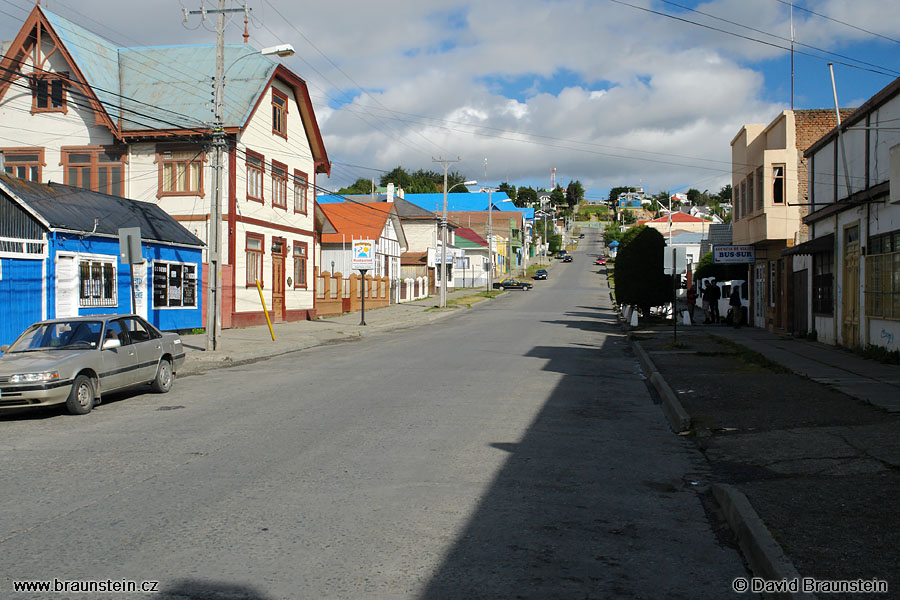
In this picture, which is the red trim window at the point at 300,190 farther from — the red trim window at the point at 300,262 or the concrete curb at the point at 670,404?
the concrete curb at the point at 670,404

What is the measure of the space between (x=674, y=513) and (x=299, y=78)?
1191 inches

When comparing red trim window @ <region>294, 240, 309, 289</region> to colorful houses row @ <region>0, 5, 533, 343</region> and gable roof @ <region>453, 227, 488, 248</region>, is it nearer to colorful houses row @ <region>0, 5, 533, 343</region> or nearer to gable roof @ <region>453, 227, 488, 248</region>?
colorful houses row @ <region>0, 5, 533, 343</region>

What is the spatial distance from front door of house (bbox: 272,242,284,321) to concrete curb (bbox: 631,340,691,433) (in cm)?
1889

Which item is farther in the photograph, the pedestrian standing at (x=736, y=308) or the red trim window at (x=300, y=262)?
the red trim window at (x=300, y=262)

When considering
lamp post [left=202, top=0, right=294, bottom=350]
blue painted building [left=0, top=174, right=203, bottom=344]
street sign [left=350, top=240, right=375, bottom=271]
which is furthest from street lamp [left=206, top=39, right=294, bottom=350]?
street sign [left=350, top=240, right=375, bottom=271]

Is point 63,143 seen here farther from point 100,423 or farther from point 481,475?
point 481,475

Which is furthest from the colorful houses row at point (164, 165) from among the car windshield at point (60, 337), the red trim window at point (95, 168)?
the car windshield at point (60, 337)

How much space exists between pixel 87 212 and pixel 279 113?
12872 millimetres

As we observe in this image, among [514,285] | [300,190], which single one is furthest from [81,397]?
[514,285]

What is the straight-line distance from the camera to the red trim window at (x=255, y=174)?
29.8m

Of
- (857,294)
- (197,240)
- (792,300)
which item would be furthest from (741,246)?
(197,240)

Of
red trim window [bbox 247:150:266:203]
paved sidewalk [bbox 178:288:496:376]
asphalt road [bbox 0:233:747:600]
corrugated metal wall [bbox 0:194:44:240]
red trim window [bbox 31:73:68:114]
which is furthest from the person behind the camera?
red trim window [bbox 247:150:266:203]

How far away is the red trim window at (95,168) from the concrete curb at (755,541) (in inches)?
1096

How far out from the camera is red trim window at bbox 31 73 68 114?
95.1 feet
